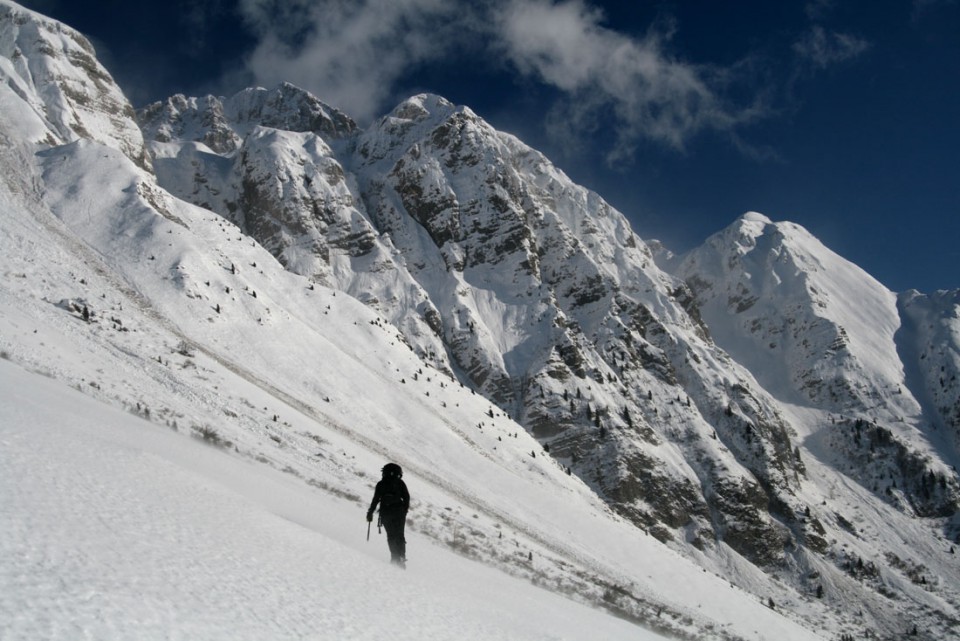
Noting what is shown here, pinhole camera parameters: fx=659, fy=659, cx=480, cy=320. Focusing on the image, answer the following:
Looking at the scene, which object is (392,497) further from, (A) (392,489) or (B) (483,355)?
(B) (483,355)

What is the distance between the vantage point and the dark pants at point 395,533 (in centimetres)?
973

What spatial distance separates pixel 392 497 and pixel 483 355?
4507 inches

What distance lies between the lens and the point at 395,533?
9.88 metres

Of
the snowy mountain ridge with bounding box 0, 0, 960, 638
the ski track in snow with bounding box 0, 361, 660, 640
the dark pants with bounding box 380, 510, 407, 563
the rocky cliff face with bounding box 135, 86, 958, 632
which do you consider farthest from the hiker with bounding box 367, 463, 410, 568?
the rocky cliff face with bounding box 135, 86, 958, 632

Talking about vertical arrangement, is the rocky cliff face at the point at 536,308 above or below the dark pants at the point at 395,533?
above

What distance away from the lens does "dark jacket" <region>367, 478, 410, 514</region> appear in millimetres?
10102

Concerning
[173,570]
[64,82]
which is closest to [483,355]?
[64,82]

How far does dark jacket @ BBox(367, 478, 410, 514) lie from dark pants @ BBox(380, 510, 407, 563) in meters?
0.05

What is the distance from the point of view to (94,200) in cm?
5919

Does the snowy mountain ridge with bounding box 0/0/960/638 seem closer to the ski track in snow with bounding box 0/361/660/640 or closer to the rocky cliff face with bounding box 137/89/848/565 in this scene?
the rocky cliff face with bounding box 137/89/848/565

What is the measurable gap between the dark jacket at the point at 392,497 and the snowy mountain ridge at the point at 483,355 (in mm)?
10697

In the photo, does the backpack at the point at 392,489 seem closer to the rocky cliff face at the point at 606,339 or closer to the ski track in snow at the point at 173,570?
the ski track in snow at the point at 173,570

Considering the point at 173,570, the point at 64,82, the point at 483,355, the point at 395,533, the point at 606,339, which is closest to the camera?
the point at 173,570

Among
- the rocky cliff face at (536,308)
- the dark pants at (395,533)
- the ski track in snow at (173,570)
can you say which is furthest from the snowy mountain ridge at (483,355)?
the ski track in snow at (173,570)
